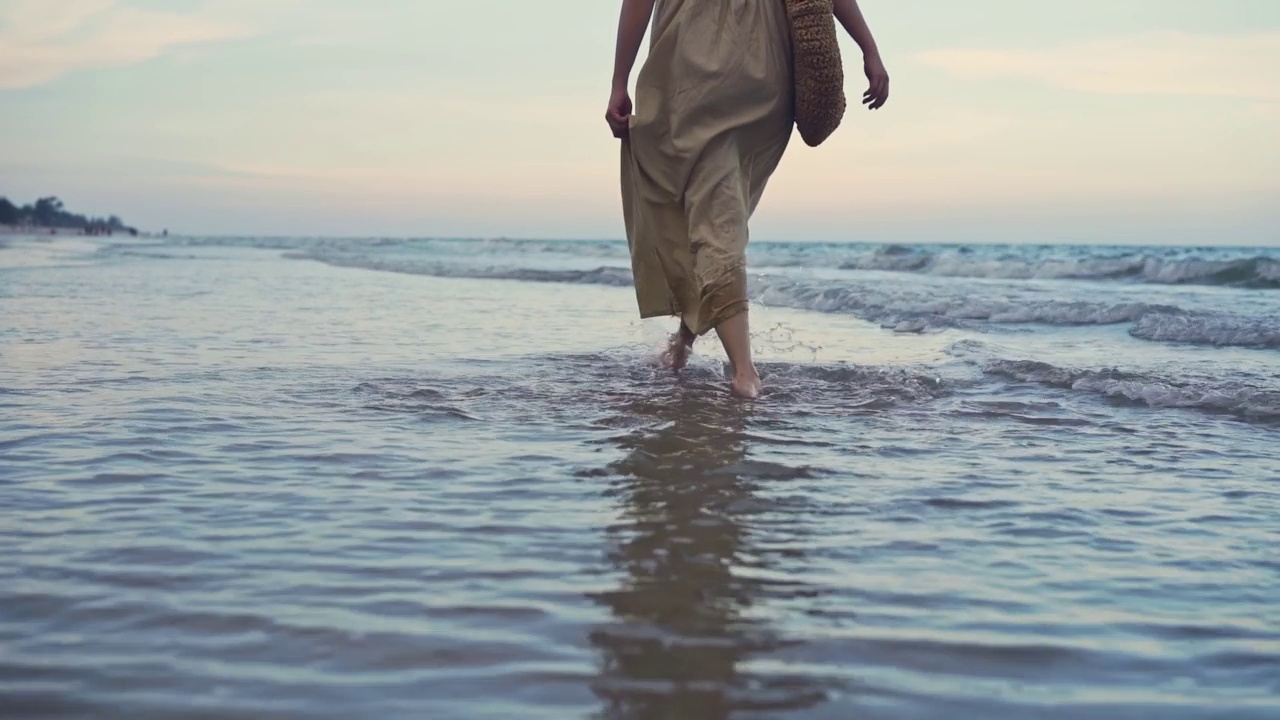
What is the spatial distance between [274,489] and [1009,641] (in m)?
1.63

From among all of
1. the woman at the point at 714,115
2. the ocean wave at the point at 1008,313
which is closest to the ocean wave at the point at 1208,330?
the ocean wave at the point at 1008,313

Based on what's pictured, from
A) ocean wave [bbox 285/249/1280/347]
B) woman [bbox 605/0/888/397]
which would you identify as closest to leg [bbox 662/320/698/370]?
woman [bbox 605/0/888/397]

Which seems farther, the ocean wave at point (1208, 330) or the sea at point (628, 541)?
the ocean wave at point (1208, 330)

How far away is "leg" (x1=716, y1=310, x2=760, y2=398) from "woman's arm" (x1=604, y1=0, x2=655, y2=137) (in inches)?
34.8

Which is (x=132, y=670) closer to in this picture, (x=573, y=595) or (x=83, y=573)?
(x=83, y=573)

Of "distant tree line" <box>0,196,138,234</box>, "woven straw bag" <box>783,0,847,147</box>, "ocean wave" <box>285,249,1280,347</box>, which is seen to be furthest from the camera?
"distant tree line" <box>0,196,138,234</box>

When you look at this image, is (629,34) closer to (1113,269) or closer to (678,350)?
(678,350)

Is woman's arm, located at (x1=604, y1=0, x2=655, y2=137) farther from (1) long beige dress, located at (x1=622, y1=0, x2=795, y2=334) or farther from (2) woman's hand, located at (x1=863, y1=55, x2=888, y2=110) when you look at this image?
(2) woman's hand, located at (x1=863, y1=55, x2=888, y2=110)

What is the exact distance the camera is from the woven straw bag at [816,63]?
13.6 feet

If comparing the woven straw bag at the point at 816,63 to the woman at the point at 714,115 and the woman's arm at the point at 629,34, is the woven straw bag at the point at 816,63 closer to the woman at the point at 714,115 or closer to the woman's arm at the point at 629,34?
the woman at the point at 714,115

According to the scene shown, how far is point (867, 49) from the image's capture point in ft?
Answer: 14.5

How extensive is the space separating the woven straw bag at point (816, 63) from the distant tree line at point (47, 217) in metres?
77.7

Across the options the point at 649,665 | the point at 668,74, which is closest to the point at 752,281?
the point at 668,74

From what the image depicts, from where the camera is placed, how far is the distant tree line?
7925cm
